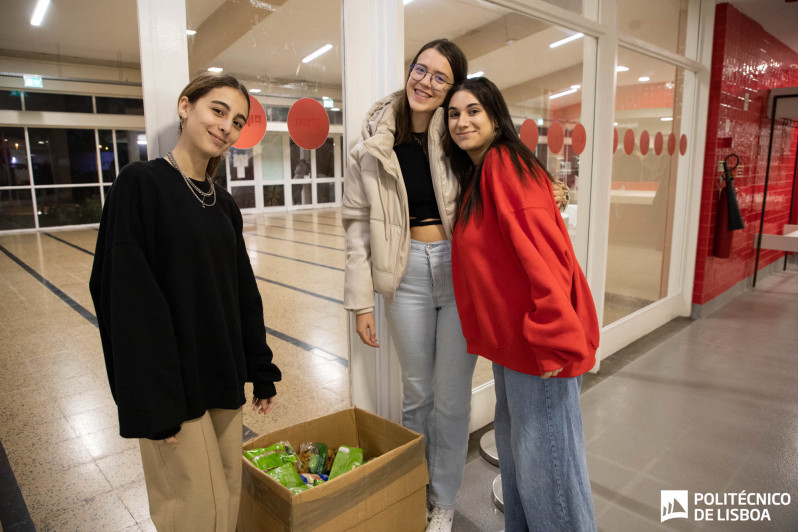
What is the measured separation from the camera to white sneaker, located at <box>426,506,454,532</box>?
1.86 metres

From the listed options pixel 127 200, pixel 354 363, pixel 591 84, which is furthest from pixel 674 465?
pixel 127 200

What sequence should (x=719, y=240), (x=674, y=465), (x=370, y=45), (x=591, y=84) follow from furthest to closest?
(x=719, y=240) → (x=591, y=84) → (x=674, y=465) → (x=370, y=45)

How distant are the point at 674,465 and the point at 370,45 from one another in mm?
2306

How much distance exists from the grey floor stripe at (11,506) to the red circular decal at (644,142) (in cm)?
432

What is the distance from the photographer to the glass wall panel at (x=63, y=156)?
11.5 m

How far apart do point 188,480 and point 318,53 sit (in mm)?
1524

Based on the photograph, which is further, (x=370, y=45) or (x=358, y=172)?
(x=370, y=45)

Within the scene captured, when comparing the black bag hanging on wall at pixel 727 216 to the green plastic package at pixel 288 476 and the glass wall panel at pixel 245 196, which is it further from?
the green plastic package at pixel 288 476

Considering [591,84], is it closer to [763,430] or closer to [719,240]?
[763,430]

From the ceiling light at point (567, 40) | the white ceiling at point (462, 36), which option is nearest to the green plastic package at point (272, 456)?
the white ceiling at point (462, 36)

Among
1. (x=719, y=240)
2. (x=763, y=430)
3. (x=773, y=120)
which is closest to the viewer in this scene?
(x=763, y=430)

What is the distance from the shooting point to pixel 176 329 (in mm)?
1208

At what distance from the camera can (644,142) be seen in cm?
405

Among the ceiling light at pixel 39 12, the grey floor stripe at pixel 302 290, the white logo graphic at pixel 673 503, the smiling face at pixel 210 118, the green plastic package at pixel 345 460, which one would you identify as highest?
the ceiling light at pixel 39 12
